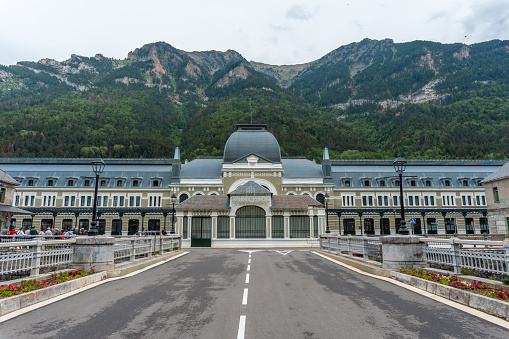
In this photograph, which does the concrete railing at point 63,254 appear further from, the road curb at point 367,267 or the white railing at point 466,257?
the white railing at point 466,257

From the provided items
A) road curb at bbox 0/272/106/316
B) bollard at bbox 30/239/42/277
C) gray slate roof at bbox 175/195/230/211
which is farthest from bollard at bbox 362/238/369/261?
gray slate roof at bbox 175/195/230/211

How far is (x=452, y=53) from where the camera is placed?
184 meters

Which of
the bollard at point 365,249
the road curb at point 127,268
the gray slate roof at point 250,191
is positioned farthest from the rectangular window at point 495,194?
the road curb at point 127,268

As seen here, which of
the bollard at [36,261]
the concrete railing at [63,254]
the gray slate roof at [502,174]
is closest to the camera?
the concrete railing at [63,254]

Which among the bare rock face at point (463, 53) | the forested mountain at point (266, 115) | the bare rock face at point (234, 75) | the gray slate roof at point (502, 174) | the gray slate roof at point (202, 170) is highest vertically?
the bare rock face at point (463, 53)

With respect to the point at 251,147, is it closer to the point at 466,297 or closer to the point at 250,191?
the point at 250,191

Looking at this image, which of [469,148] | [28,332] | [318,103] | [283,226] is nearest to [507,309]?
[28,332]

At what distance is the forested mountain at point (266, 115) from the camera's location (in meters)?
97.2

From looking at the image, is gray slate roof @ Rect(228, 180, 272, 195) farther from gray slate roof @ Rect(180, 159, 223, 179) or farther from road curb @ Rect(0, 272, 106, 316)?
road curb @ Rect(0, 272, 106, 316)

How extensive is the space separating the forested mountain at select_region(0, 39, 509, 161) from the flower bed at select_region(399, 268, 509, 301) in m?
76.1

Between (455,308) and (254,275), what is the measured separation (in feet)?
27.6

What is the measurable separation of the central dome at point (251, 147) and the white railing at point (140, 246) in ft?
109

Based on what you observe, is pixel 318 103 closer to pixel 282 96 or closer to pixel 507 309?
pixel 282 96

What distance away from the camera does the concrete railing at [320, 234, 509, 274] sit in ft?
33.0
